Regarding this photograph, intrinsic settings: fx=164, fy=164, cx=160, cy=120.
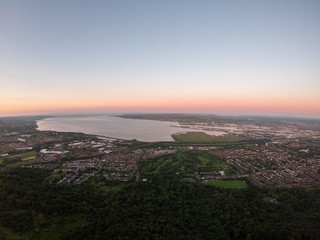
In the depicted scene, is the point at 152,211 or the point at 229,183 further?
the point at 229,183

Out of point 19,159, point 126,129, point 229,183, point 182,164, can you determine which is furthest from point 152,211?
point 126,129

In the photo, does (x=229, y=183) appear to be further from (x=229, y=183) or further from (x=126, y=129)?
(x=126, y=129)

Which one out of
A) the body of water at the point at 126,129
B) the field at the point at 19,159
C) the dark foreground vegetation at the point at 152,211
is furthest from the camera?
the body of water at the point at 126,129

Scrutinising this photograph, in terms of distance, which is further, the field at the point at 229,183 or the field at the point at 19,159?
the field at the point at 19,159

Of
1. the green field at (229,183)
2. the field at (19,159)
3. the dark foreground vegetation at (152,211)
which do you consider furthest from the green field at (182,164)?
the field at (19,159)

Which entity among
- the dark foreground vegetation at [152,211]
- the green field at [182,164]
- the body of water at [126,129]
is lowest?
the dark foreground vegetation at [152,211]

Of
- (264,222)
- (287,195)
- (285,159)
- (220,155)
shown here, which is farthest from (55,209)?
(285,159)

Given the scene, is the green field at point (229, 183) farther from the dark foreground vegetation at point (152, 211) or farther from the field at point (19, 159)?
the field at point (19, 159)
